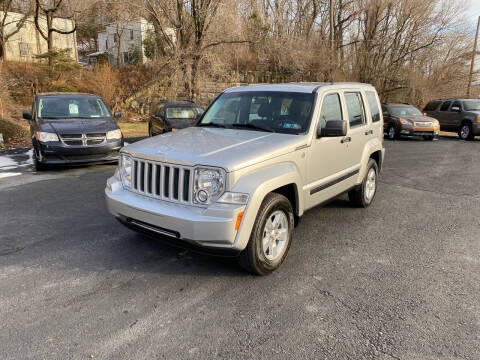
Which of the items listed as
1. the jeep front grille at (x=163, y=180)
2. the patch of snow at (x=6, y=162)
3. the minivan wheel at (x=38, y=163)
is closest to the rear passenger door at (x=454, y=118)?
the minivan wheel at (x=38, y=163)

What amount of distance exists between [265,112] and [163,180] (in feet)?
5.66

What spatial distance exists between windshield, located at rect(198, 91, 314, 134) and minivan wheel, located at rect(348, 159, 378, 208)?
1.87 m

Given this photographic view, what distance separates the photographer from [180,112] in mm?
12484

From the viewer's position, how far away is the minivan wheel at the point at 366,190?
575cm

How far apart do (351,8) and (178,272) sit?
32834 millimetres

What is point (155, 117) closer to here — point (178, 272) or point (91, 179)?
point (91, 179)

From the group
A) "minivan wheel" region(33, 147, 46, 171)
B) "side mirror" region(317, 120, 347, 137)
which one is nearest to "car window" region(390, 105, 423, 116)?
"side mirror" region(317, 120, 347, 137)

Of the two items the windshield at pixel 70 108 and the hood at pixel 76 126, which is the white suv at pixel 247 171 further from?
the windshield at pixel 70 108

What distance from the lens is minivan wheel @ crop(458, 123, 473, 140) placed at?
52.2ft

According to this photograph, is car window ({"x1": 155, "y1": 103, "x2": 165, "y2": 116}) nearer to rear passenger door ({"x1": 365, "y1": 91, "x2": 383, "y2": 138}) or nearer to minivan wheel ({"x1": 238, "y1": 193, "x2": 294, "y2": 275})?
rear passenger door ({"x1": 365, "y1": 91, "x2": 383, "y2": 138})

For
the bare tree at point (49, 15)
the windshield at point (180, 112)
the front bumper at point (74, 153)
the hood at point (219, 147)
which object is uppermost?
the bare tree at point (49, 15)

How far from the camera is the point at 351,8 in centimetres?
3100

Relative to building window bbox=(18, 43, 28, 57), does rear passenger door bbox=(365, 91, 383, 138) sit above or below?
below

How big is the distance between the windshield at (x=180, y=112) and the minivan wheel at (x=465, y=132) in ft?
39.2
